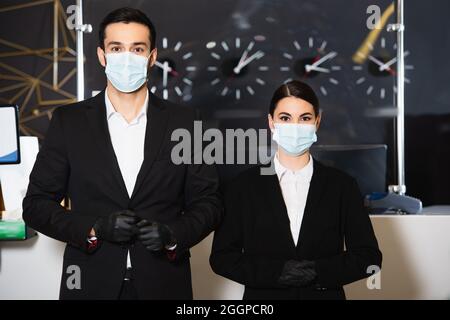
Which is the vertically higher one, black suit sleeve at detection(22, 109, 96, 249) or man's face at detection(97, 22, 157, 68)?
man's face at detection(97, 22, 157, 68)

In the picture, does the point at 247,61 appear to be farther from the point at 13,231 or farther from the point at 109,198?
the point at 109,198

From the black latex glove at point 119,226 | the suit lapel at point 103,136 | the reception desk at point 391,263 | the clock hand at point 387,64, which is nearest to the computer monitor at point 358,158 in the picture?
the reception desk at point 391,263

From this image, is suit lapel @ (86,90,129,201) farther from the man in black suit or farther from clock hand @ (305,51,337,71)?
clock hand @ (305,51,337,71)

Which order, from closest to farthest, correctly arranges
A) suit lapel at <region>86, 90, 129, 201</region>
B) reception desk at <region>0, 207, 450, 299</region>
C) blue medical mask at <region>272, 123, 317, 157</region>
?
suit lapel at <region>86, 90, 129, 201</region> → blue medical mask at <region>272, 123, 317, 157</region> → reception desk at <region>0, 207, 450, 299</region>

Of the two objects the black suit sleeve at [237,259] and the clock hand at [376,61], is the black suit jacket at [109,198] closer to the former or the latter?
the black suit sleeve at [237,259]

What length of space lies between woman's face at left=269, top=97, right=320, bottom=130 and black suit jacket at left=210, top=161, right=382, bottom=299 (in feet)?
0.51

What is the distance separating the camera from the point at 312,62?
156 inches

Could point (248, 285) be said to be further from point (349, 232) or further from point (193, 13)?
point (193, 13)

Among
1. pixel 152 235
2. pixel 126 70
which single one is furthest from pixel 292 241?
pixel 126 70

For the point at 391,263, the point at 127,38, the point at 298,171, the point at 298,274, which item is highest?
the point at 127,38

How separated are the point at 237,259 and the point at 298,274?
16 centimetres

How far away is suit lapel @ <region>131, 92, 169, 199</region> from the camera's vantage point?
56.4 inches

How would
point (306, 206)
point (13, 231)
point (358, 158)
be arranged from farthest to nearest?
point (358, 158) < point (13, 231) < point (306, 206)

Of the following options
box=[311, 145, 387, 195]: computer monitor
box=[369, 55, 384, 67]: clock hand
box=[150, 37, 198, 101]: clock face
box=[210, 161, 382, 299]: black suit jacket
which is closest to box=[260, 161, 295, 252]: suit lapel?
box=[210, 161, 382, 299]: black suit jacket
